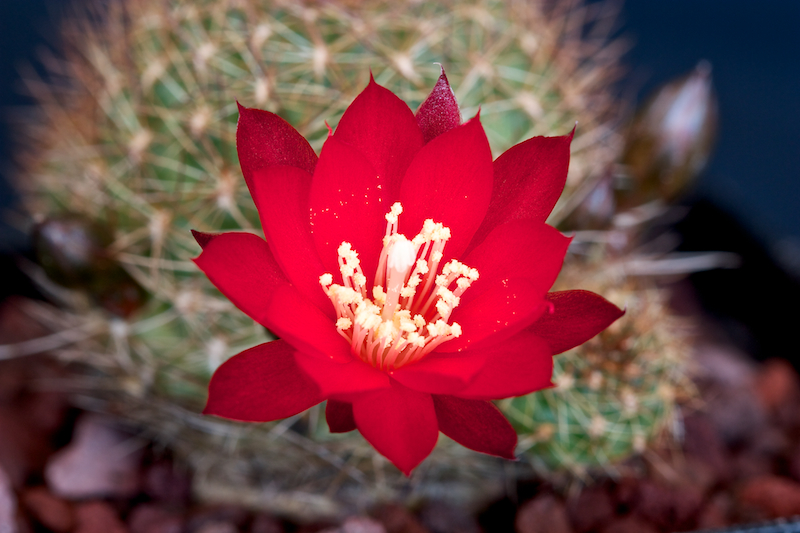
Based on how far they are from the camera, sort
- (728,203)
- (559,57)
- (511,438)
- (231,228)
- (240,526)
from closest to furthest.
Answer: (511,438) → (231,228) → (240,526) → (559,57) → (728,203)

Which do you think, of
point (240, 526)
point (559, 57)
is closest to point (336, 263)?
point (240, 526)

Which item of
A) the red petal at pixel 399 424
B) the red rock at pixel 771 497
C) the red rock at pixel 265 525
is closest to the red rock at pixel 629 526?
the red rock at pixel 771 497

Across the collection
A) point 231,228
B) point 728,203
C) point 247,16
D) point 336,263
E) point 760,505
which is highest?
point 247,16

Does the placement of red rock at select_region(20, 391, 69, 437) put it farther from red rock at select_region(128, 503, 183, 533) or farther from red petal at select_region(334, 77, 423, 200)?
red petal at select_region(334, 77, 423, 200)

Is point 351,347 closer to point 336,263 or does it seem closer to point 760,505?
point 336,263

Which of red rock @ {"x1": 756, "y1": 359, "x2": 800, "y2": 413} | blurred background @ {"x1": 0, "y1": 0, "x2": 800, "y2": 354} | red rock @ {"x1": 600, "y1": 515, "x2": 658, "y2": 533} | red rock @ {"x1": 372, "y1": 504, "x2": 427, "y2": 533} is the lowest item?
red rock @ {"x1": 372, "y1": 504, "x2": 427, "y2": 533}

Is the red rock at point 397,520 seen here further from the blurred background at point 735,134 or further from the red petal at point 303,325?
the blurred background at point 735,134

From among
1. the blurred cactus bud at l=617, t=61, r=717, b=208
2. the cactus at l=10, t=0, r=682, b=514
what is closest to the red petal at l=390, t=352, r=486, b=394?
the cactus at l=10, t=0, r=682, b=514

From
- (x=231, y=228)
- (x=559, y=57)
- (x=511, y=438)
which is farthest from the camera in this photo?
(x=559, y=57)
